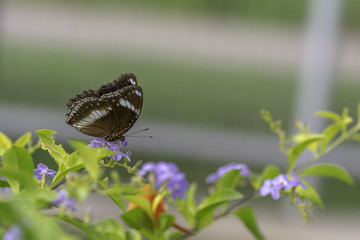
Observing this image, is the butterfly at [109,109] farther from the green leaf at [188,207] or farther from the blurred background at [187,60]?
the blurred background at [187,60]

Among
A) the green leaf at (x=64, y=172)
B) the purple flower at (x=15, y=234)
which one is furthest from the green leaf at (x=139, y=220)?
the purple flower at (x=15, y=234)

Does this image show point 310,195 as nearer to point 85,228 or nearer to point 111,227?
point 111,227

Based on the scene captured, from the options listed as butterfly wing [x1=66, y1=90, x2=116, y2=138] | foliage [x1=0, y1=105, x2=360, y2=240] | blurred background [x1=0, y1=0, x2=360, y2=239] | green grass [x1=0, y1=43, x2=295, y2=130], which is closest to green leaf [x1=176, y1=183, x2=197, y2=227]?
foliage [x1=0, y1=105, x2=360, y2=240]

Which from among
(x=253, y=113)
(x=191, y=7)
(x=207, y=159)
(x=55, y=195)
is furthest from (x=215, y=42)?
(x=55, y=195)

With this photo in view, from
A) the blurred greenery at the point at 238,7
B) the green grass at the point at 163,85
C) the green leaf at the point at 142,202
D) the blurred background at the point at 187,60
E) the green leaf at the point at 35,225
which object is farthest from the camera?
the blurred greenery at the point at 238,7

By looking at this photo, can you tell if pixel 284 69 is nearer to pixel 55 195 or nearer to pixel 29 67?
pixel 29 67

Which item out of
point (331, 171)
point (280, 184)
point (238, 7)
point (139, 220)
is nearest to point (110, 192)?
point (139, 220)
